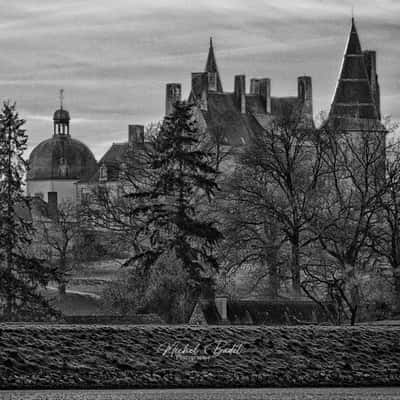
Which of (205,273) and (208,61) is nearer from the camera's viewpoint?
(205,273)

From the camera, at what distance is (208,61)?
149m

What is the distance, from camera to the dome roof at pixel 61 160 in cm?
16925

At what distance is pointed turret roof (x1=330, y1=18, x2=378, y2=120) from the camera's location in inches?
5768

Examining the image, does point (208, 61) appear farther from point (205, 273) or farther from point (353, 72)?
point (205, 273)

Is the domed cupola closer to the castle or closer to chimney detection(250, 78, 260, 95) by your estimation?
the castle

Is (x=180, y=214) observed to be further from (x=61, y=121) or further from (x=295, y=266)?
(x=61, y=121)

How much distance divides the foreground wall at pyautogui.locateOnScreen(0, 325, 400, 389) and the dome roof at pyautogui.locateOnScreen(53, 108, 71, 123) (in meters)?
134

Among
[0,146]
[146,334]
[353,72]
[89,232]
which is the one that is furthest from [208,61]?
[146,334]

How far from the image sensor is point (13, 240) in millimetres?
70750

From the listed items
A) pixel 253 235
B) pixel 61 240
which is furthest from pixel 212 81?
pixel 253 235

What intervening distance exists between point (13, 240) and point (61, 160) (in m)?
99.6

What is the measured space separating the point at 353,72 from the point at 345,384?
113168 mm

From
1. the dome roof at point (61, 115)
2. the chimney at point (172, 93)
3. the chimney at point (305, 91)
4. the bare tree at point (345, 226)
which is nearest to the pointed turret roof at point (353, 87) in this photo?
the chimney at point (305, 91)

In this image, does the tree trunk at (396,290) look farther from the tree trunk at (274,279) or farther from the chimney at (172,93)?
the chimney at (172,93)
